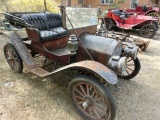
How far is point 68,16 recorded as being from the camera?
2486 mm

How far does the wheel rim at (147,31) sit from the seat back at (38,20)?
5.27m

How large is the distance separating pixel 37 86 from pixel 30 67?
43cm

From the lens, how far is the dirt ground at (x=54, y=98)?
2.38m

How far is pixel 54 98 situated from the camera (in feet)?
8.92

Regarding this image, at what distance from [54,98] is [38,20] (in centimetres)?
206

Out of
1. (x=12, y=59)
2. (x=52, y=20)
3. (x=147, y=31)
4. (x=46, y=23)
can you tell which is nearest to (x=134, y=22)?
(x=147, y=31)

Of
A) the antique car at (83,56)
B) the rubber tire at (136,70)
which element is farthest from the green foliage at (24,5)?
the rubber tire at (136,70)

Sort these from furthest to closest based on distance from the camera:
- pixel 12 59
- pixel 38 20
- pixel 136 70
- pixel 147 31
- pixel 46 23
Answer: pixel 147 31 < pixel 46 23 < pixel 38 20 < pixel 12 59 < pixel 136 70

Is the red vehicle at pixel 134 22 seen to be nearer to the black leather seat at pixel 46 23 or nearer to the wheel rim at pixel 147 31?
the wheel rim at pixel 147 31

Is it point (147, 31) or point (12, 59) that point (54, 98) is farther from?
point (147, 31)

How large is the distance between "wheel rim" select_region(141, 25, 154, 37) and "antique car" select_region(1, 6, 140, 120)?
15.5 ft

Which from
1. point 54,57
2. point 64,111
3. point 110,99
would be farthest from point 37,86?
point 110,99

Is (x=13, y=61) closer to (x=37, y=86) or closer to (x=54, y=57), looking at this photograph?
(x=37, y=86)

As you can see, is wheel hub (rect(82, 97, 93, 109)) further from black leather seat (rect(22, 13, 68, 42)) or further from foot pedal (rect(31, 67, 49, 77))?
black leather seat (rect(22, 13, 68, 42))
